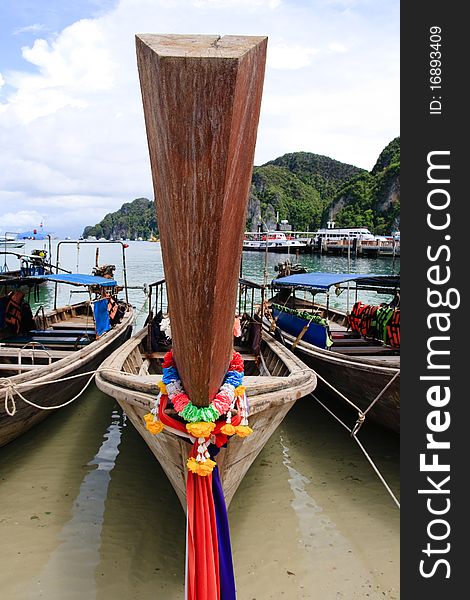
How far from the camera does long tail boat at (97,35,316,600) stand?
1884 mm

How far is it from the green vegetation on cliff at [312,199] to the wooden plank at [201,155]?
49891 millimetres

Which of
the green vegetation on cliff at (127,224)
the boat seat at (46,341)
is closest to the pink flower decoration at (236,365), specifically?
the boat seat at (46,341)

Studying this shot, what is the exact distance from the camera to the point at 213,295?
2340mm

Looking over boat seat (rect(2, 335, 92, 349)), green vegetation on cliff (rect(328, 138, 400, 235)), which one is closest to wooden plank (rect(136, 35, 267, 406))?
boat seat (rect(2, 335, 92, 349))

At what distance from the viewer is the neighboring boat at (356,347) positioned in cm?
623

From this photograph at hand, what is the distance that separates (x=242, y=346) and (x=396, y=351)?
2.66m

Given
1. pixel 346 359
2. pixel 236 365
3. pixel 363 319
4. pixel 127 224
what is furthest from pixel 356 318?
pixel 127 224

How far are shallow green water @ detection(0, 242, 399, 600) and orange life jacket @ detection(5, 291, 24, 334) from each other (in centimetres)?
→ 280

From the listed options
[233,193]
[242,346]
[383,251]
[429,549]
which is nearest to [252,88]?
[233,193]

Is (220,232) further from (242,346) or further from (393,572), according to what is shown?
(242,346)

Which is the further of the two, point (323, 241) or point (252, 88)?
point (323, 241)

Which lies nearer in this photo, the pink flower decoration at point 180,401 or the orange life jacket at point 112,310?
the pink flower decoration at point 180,401

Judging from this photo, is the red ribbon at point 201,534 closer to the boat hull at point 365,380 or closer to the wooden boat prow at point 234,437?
the wooden boat prow at point 234,437

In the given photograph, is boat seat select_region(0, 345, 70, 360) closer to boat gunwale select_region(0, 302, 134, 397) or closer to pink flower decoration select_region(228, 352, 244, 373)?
boat gunwale select_region(0, 302, 134, 397)
